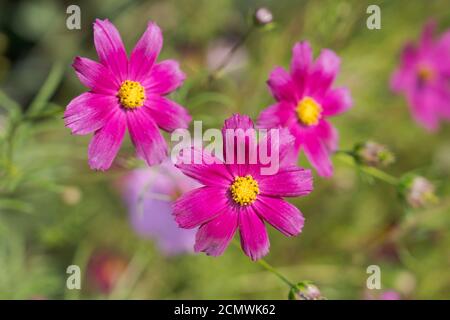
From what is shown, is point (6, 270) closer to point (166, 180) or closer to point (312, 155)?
point (166, 180)

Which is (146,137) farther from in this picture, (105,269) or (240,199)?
(105,269)

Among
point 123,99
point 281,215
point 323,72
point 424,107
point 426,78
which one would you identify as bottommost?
point 281,215

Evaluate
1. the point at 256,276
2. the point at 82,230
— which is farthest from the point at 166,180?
the point at 256,276

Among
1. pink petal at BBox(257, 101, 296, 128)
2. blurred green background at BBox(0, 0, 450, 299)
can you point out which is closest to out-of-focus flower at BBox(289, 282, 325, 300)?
pink petal at BBox(257, 101, 296, 128)

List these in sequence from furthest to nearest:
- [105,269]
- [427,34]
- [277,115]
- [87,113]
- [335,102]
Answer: [105,269] < [427,34] < [335,102] < [277,115] < [87,113]

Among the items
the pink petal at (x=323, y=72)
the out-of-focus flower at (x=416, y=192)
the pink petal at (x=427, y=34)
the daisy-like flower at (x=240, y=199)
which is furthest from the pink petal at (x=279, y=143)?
the pink petal at (x=427, y=34)

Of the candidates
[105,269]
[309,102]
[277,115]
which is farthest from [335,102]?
[105,269]
